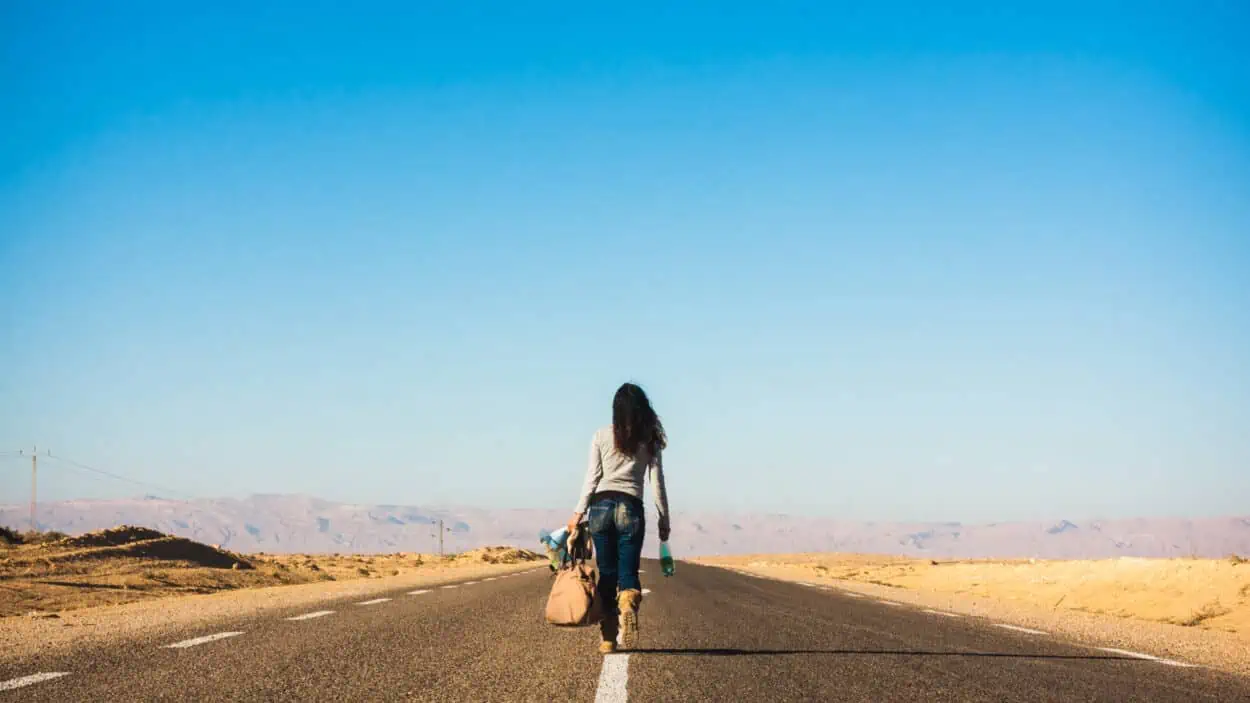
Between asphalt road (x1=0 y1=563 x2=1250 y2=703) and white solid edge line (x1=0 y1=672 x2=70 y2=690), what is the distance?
0.04m

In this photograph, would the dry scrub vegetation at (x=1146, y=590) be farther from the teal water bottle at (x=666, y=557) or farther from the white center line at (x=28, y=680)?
the white center line at (x=28, y=680)

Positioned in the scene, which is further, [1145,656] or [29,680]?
[1145,656]

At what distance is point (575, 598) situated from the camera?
27.0 feet

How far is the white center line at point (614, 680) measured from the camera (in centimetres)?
631

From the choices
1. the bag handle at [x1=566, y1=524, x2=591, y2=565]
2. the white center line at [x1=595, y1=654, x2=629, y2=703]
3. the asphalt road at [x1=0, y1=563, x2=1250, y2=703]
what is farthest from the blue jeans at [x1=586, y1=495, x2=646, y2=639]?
the asphalt road at [x1=0, y1=563, x2=1250, y2=703]

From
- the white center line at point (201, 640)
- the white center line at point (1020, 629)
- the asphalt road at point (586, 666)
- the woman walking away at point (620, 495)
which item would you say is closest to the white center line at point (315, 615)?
the asphalt road at point (586, 666)

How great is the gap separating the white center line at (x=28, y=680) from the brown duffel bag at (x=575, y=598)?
12.3ft

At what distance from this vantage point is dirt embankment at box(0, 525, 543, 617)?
22.9 m

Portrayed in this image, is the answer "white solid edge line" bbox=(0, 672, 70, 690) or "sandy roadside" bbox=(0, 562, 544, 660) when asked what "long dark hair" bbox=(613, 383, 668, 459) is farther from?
"sandy roadside" bbox=(0, 562, 544, 660)

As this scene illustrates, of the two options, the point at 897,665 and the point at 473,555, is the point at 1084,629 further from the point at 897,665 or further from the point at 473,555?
the point at 473,555

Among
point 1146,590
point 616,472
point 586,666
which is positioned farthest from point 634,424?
point 1146,590

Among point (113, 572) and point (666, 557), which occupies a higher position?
point (666, 557)

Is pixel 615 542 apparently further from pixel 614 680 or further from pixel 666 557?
pixel 614 680

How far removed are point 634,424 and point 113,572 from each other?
30.8 metres
